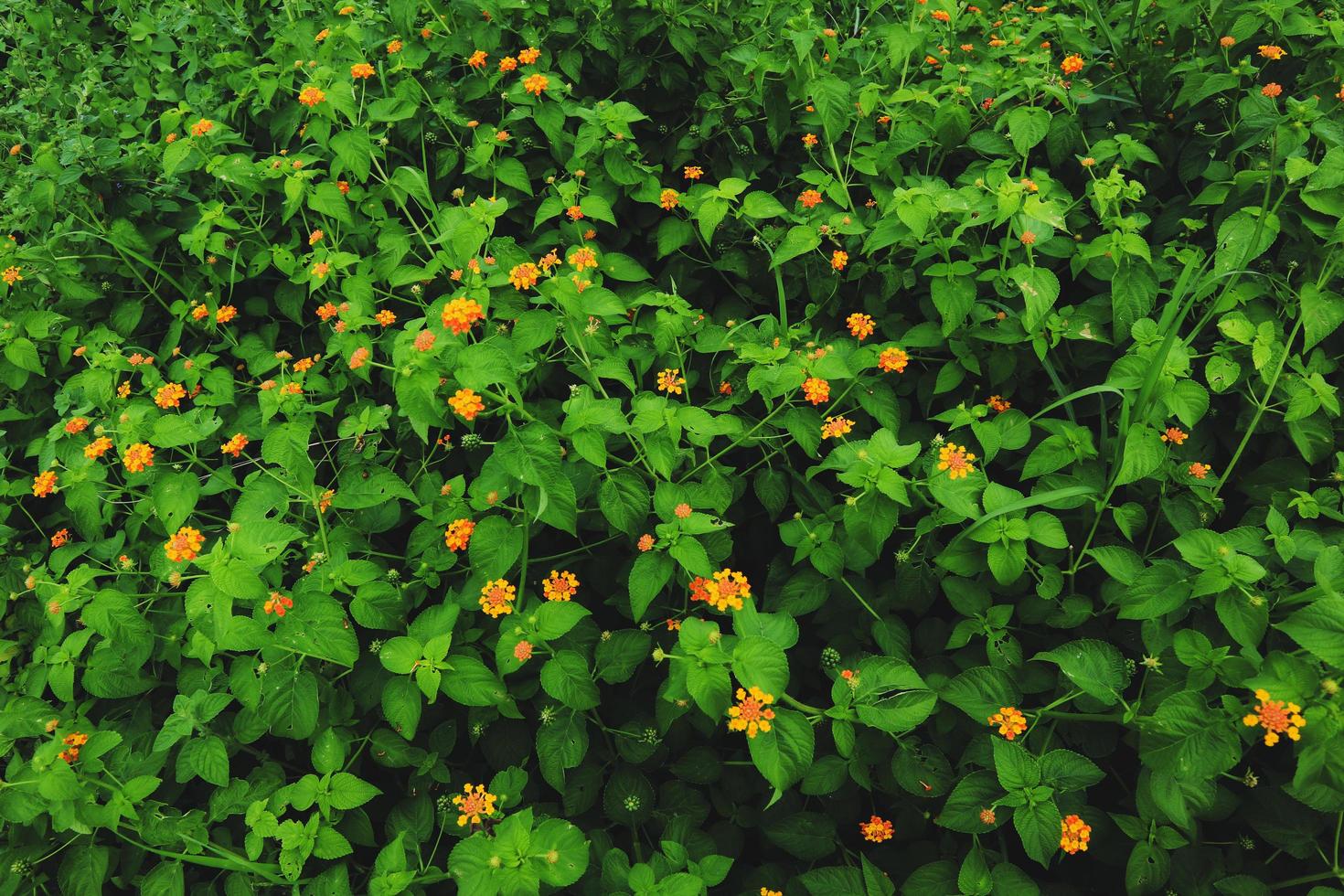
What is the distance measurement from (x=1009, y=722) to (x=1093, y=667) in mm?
206

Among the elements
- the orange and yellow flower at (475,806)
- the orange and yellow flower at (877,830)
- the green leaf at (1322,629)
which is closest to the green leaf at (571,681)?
the orange and yellow flower at (475,806)

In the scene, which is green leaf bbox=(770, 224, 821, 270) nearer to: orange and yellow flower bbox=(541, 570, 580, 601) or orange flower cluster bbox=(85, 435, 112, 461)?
orange and yellow flower bbox=(541, 570, 580, 601)

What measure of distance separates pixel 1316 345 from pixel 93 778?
3.22m

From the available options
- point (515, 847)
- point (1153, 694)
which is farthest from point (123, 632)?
point (1153, 694)

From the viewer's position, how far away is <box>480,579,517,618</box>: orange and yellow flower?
173 cm

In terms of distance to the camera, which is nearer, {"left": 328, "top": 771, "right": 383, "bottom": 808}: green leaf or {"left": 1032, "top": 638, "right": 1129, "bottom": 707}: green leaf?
{"left": 1032, "top": 638, "right": 1129, "bottom": 707}: green leaf

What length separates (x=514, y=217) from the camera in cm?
263

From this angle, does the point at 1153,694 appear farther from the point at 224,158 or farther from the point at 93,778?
the point at 224,158

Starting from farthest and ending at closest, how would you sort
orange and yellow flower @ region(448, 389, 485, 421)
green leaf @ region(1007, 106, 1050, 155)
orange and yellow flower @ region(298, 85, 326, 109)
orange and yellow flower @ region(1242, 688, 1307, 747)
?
orange and yellow flower @ region(298, 85, 326, 109) → green leaf @ region(1007, 106, 1050, 155) → orange and yellow flower @ region(448, 389, 485, 421) → orange and yellow flower @ region(1242, 688, 1307, 747)

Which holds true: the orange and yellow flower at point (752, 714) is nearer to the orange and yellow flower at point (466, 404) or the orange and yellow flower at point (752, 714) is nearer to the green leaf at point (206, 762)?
the orange and yellow flower at point (466, 404)

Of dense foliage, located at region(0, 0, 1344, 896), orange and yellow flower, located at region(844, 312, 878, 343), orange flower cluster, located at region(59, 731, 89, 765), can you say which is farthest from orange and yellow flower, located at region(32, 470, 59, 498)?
orange and yellow flower, located at region(844, 312, 878, 343)

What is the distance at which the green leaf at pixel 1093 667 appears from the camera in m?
1.55

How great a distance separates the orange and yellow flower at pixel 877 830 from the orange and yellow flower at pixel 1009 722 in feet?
1.22

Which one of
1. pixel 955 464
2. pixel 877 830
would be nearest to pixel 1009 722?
pixel 877 830
